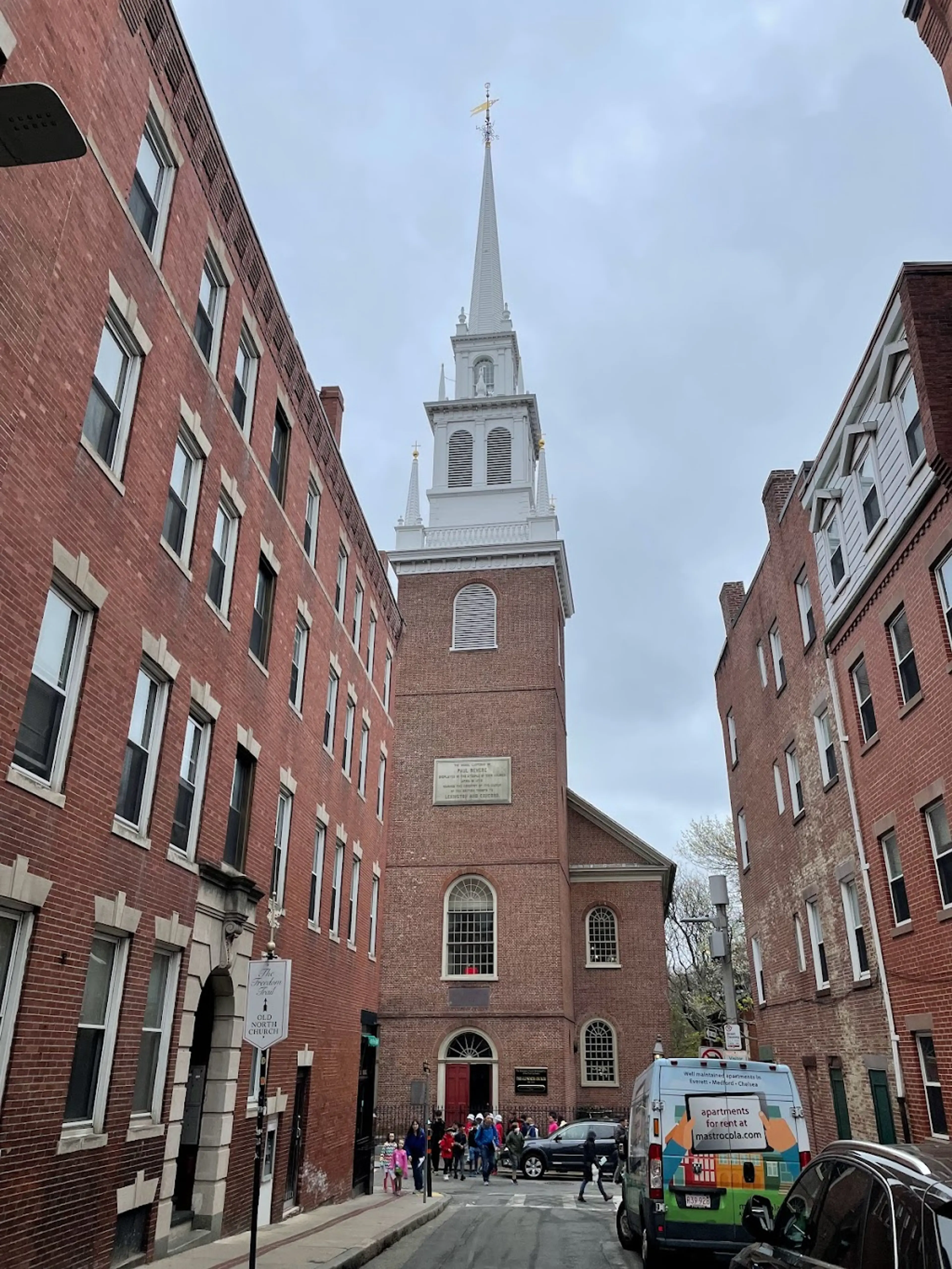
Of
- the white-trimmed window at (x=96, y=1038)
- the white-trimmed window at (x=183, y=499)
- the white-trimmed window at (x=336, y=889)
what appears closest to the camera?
the white-trimmed window at (x=96, y=1038)

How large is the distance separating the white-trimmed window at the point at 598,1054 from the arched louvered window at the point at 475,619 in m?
15.3

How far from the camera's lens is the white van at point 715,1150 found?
11.2 metres

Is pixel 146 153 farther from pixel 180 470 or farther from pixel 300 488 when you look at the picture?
pixel 300 488

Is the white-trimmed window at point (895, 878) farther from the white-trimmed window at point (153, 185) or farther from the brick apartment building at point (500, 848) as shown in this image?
the brick apartment building at point (500, 848)

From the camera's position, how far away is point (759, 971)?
2652 cm

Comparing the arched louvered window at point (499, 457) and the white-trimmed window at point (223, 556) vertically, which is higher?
the arched louvered window at point (499, 457)

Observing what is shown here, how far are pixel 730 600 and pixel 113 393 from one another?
23.3m

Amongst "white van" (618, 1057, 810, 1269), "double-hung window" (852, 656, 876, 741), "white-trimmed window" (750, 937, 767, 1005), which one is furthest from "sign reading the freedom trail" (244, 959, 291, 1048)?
"white-trimmed window" (750, 937, 767, 1005)

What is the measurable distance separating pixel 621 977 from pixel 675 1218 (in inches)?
1122

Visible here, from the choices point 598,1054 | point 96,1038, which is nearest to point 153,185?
point 96,1038

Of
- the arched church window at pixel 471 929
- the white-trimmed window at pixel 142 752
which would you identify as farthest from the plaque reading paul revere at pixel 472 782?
the white-trimmed window at pixel 142 752

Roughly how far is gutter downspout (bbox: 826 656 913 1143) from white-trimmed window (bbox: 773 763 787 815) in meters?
5.02

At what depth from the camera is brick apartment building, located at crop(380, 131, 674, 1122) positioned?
3528cm

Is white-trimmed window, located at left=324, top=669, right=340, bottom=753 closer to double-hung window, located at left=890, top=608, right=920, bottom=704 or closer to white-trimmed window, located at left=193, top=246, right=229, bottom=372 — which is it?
white-trimmed window, located at left=193, top=246, right=229, bottom=372
